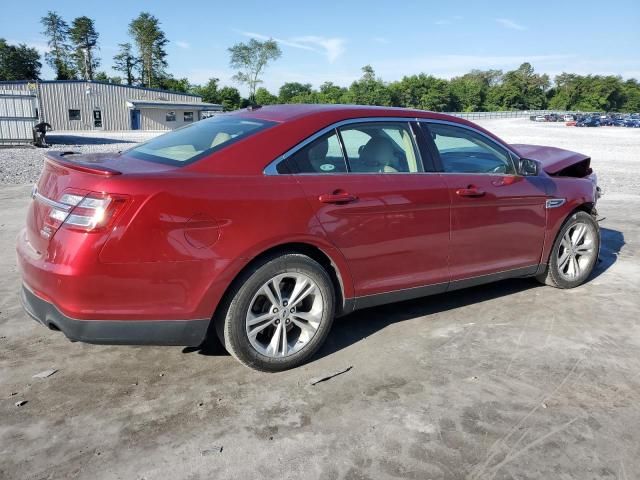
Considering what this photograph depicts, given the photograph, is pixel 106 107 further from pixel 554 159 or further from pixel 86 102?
pixel 554 159

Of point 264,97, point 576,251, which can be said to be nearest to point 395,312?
point 576,251

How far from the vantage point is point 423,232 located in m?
3.80

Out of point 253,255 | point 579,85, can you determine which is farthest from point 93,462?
point 579,85

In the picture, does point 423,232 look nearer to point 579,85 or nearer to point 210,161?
point 210,161

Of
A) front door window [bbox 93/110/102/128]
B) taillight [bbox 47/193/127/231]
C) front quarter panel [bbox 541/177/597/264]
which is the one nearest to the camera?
taillight [bbox 47/193/127/231]

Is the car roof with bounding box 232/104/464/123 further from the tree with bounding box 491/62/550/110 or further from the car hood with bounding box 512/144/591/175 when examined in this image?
the tree with bounding box 491/62/550/110

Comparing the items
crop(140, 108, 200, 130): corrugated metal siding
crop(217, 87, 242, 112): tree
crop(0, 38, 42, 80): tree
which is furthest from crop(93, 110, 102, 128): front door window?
crop(0, 38, 42, 80): tree

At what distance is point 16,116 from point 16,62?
70391 millimetres

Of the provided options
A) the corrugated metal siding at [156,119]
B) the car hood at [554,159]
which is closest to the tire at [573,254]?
the car hood at [554,159]

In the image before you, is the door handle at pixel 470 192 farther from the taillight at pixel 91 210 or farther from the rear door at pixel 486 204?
the taillight at pixel 91 210

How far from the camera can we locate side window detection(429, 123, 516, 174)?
13.4 feet

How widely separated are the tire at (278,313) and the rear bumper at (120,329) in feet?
0.67

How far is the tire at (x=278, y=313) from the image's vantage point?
10.2 ft

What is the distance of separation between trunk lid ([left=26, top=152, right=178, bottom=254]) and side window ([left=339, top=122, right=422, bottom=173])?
4.08ft
